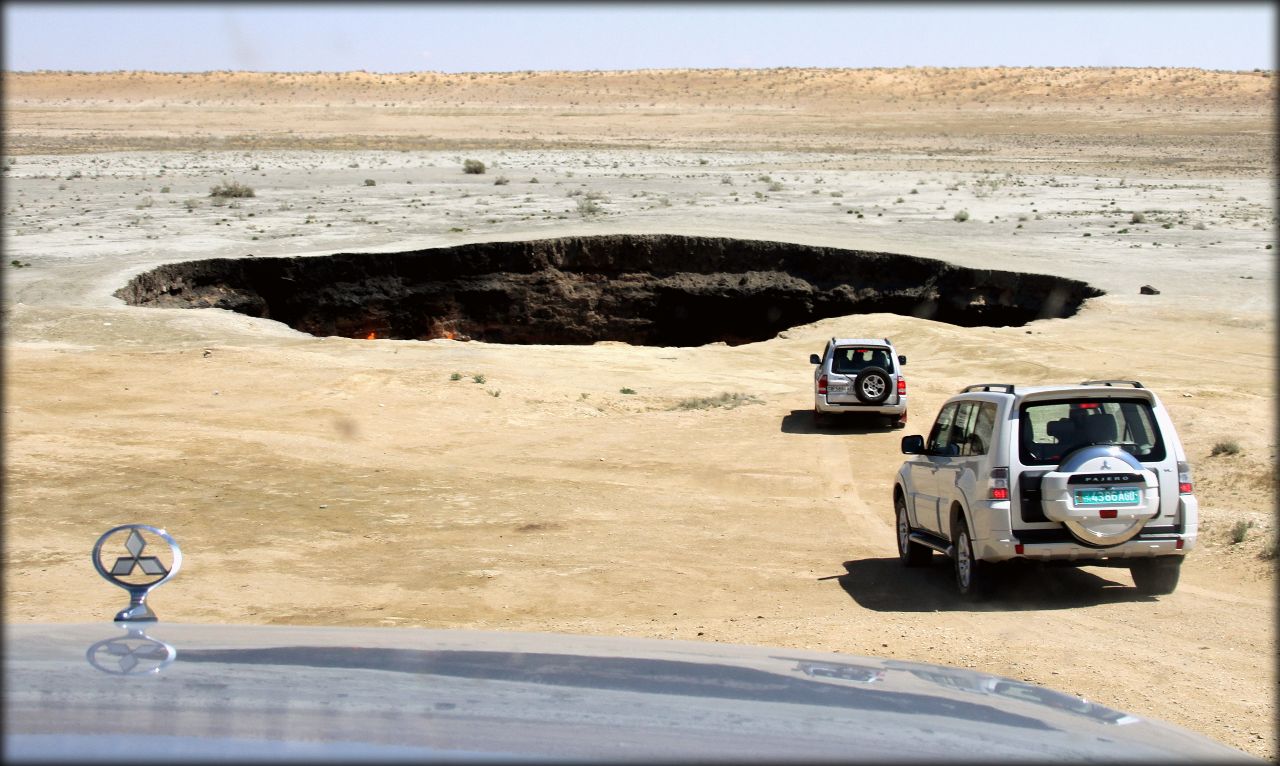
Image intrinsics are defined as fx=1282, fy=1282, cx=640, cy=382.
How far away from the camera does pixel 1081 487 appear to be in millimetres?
9547

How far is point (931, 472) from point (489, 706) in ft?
29.1

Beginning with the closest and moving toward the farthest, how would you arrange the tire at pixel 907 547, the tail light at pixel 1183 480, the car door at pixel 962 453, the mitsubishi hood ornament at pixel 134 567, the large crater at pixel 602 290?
the mitsubishi hood ornament at pixel 134 567
the tail light at pixel 1183 480
the car door at pixel 962 453
the tire at pixel 907 547
the large crater at pixel 602 290

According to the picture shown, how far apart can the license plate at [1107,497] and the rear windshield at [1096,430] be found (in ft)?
1.10

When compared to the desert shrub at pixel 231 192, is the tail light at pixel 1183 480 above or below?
below

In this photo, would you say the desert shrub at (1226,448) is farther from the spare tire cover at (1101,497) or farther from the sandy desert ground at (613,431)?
the spare tire cover at (1101,497)

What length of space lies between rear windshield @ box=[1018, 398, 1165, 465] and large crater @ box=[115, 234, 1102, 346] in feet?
64.2

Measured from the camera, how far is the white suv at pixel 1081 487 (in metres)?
9.55

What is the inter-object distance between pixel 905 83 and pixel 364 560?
124 m

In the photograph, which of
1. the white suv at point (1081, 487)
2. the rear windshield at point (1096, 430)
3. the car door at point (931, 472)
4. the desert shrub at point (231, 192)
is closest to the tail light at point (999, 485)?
the white suv at point (1081, 487)

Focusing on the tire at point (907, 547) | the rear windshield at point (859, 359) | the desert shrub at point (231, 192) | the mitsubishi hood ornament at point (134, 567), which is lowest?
the tire at point (907, 547)

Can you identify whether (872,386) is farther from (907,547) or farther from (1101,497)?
(1101,497)

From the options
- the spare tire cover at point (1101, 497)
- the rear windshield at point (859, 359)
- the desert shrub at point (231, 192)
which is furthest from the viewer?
the desert shrub at point (231, 192)

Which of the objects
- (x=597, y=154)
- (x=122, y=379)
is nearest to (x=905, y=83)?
(x=597, y=154)

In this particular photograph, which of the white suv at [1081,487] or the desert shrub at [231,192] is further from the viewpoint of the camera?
the desert shrub at [231,192]
